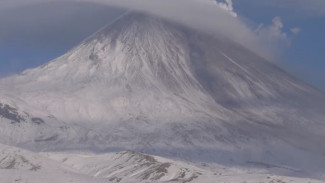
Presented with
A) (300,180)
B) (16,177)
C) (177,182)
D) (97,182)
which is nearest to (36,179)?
(16,177)

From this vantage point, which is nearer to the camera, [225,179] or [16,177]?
[16,177]

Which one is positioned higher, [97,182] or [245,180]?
[245,180]

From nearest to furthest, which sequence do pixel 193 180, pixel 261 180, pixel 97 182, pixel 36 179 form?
1. pixel 36 179
2. pixel 97 182
3. pixel 261 180
4. pixel 193 180

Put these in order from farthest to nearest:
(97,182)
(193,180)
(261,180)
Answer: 1. (193,180)
2. (261,180)
3. (97,182)

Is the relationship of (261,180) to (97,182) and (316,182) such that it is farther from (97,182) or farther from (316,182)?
(97,182)

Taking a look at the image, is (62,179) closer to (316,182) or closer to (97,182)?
(97,182)

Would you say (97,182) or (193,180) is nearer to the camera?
(97,182)

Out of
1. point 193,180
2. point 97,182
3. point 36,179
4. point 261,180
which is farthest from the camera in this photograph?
point 193,180

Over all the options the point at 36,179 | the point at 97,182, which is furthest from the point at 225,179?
the point at 36,179

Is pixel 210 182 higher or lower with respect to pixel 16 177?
higher
